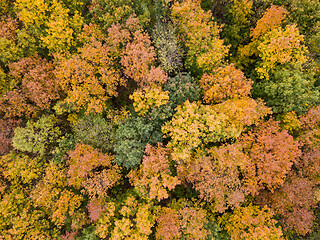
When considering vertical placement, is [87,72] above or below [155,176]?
above

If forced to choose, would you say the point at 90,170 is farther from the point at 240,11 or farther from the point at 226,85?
the point at 240,11

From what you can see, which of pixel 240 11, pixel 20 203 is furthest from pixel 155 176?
pixel 240 11

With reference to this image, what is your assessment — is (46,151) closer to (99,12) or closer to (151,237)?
(151,237)

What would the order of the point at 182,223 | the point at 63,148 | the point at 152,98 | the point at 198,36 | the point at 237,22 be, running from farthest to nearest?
the point at 237,22 → the point at 63,148 → the point at 198,36 → the point at 152,98 → the point at 182,223

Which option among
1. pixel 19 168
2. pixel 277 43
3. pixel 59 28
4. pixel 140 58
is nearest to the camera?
pixel 277 43

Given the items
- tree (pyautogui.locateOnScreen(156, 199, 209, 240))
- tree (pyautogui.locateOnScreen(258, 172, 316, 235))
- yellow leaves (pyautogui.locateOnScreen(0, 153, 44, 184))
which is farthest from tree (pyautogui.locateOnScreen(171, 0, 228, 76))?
yellow leaves (pyautogui.locateOnScreen(0, 153, 44, 184))

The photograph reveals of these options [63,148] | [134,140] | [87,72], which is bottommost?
[63,148]

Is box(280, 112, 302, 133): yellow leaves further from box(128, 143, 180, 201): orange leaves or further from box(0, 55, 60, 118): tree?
box(0, 55, 60, 118): tree

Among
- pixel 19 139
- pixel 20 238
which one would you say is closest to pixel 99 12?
pixel 19 139
